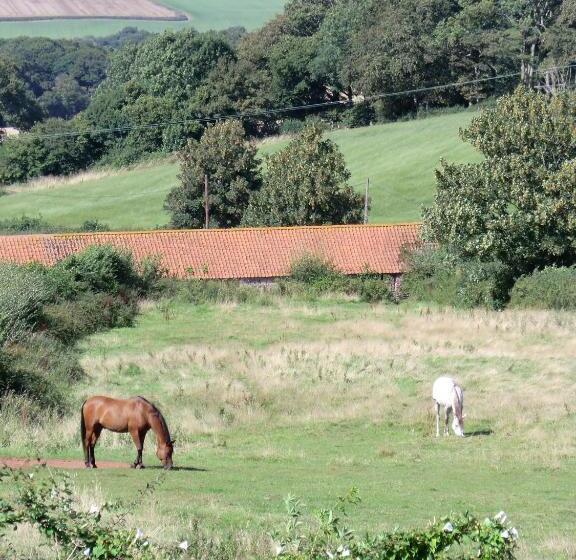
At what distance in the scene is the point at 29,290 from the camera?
132ft

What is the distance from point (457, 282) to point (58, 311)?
653 inches

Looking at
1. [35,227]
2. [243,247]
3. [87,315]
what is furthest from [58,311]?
[35,227]

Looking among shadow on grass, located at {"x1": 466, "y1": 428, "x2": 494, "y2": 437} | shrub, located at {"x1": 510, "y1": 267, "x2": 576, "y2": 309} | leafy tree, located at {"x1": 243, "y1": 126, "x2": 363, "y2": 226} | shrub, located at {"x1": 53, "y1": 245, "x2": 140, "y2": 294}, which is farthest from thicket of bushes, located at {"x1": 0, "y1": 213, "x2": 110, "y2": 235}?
shadow on grass, located at {"x1": 466, "y1": 428, "x2": 494, "y2": 437}

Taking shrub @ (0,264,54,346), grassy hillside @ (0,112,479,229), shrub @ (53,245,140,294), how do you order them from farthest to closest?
grassy hillside @ (0,112,479,229), shrub @ (53,245,140,294), shrub @ (0,264,54,346)

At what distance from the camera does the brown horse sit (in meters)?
21.7

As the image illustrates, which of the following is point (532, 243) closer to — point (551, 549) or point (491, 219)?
point (491, 219)

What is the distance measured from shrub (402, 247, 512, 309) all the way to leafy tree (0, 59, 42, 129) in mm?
85389

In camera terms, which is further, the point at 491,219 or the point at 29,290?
the point at 491,219

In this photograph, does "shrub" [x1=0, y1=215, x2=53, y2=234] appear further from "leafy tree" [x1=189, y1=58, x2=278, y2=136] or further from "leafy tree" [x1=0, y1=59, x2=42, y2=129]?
"leafy tree" [x1=0, y1=59, x2=42, y2=129]

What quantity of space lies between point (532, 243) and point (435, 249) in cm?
524

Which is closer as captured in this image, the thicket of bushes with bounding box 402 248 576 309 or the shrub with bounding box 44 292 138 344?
the shrub with bounding box 44 292 138 344

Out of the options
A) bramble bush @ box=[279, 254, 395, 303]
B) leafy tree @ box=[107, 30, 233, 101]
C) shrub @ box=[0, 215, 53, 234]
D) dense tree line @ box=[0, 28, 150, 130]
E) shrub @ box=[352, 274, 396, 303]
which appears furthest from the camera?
dense tree line @ box=[0, 28, 150, 130]

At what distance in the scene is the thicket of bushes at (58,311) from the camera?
104ft

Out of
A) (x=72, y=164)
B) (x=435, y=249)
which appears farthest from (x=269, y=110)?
(x=435, y=249)
